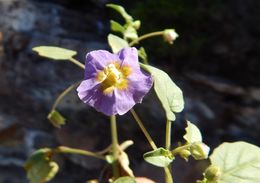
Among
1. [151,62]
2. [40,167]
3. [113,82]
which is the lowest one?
[40,167]

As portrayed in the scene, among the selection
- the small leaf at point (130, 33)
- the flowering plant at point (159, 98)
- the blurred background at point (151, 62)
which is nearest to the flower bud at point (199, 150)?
the flowering plant at point (159, 98)

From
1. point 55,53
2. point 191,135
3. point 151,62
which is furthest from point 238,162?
point 151,62

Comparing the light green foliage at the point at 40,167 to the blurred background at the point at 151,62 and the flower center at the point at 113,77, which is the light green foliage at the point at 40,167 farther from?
the blurred background at the point at 151,62

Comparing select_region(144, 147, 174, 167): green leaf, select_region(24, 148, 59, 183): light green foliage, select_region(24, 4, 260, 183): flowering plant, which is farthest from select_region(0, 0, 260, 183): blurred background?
select_region(144, 147, 174, 167): green leaf

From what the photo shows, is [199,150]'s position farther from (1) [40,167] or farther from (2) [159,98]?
(1) [40,167]

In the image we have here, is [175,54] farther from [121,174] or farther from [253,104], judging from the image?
[121,174]

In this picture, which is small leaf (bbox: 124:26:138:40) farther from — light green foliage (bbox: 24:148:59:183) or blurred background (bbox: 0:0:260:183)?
blurred background (bbox: 0:0:260:183)
